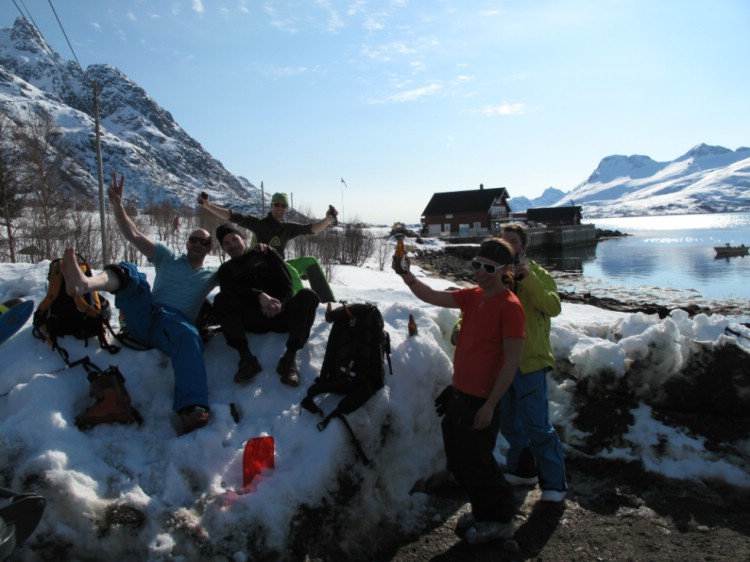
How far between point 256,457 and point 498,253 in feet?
7.66

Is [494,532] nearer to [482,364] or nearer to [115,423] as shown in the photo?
[482,364]

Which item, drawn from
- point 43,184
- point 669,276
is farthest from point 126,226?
point 669,276

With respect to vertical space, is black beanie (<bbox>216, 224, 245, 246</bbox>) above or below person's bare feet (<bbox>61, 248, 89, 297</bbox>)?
above

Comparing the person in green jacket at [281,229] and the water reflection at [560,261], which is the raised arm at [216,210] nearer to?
the person in green jacket at [281,229]

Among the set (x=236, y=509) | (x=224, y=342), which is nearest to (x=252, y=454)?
(x=236, y=509)

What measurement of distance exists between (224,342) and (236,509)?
2002mm

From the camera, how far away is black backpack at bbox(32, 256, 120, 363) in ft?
13.9

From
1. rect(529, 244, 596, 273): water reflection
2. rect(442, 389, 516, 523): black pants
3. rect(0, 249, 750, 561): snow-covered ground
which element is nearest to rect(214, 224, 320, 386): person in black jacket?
rect(0, 249, 750, 561): snow-covered ground

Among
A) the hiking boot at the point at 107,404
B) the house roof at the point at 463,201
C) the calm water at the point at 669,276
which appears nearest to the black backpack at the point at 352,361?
the hiking boot at the point at 107,404

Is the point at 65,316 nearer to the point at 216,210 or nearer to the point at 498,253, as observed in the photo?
the point at 216,210

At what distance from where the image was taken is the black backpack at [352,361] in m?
4.18

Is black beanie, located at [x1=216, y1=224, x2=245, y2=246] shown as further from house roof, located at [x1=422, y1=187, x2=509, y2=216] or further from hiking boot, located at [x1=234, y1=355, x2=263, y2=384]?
house roof, located at [x1=422, y1=187, x2=509, y2=216]

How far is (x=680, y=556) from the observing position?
3434mm

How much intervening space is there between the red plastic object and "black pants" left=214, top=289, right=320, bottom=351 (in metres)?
1.05
